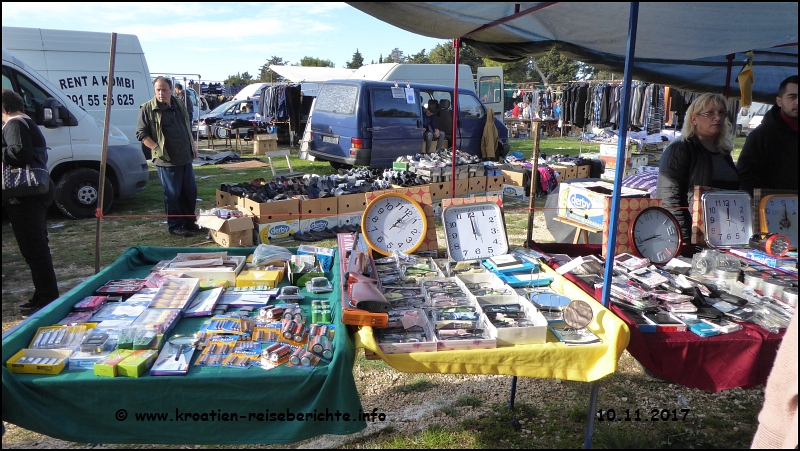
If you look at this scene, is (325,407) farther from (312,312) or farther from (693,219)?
(693,219)

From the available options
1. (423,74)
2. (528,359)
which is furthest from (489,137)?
(528,359)

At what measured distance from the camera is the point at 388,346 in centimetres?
208

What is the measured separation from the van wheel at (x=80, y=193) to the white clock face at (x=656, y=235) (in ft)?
22.4

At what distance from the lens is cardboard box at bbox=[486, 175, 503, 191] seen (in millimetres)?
8594

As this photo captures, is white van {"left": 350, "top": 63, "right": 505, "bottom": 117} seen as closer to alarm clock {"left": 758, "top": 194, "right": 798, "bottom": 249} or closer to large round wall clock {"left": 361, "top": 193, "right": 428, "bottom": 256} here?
large round wall clock {"left": 361, "top": 193, "right": 428, "bottom": 256}

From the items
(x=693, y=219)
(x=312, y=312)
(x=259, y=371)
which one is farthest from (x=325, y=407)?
(x=693, y=219)

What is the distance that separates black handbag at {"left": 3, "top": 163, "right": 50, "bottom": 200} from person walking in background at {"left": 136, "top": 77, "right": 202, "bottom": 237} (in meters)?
2.36

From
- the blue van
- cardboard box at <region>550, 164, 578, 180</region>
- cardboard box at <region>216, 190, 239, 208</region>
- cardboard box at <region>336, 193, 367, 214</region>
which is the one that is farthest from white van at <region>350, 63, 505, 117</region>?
cardboard box at <region>216, 190, 239, 208</region>

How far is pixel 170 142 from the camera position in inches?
248

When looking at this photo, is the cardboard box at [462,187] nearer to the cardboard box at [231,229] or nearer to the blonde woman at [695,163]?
the cardboard box at [231,229]

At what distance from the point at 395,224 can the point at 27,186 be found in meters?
2.86

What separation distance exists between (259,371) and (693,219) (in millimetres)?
2902

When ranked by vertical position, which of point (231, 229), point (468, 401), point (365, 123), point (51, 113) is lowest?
point (468, 401)

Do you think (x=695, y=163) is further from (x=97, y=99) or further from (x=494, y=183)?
(x=97, y=99)
